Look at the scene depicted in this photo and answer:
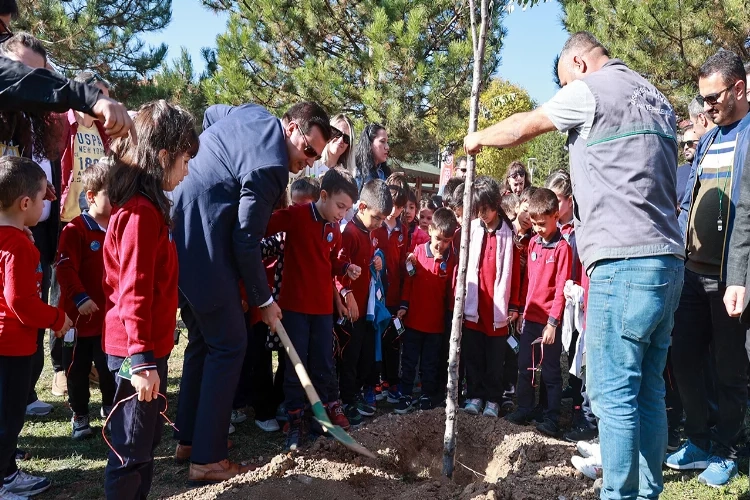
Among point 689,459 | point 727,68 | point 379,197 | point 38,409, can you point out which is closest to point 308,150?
point 379,197

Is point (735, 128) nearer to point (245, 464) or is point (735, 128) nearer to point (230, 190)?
point (230, 190)

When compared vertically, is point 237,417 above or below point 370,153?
below

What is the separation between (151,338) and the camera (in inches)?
103

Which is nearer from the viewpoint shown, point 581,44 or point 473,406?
point 581,44

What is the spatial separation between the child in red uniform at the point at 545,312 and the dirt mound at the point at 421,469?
0.39 metres

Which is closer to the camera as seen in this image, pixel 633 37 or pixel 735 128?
pixel 735 128

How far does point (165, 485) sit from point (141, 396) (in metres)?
1.20

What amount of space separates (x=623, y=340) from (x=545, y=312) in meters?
1.90

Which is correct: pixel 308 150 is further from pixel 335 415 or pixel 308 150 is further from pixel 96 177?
pixel 335 415

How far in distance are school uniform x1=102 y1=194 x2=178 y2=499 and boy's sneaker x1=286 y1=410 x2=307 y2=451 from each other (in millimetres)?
1289

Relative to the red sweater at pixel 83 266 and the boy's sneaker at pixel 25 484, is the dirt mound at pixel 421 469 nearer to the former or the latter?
the boy's sneaker at pixel 25 484

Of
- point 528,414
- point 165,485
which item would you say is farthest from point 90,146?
point 528,414

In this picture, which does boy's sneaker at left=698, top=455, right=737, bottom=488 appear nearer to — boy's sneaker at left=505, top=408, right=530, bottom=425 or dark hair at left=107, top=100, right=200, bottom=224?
boy's sneaker at left=505, top=408, right=530, bottom=425

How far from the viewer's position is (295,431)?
13.2ft
